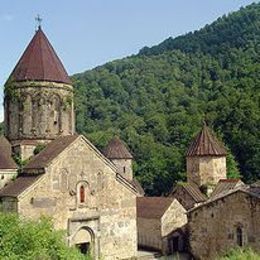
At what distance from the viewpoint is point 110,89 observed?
341ft

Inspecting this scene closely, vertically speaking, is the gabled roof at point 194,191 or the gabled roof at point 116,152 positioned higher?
the gabled roof at point 116,152

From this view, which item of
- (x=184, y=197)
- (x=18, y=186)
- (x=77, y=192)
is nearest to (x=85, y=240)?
(x=77, y=192)

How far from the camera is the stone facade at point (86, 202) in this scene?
20375 millimetres

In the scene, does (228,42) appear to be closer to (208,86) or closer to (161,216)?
(208,86)

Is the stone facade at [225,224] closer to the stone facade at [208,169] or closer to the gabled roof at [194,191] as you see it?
the gabled roof at [194,191]

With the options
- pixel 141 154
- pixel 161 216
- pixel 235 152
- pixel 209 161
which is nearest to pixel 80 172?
pixel 161 216

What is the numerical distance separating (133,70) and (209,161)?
86.6m

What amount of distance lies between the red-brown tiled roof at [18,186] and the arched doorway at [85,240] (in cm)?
315

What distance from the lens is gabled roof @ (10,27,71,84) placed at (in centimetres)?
2470

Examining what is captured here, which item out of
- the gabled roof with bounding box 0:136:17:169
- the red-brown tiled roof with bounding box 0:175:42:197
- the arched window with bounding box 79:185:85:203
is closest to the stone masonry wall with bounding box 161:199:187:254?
the arched window with bounding box 79:185:85:203

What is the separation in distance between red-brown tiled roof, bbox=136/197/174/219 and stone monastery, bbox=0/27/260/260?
0.08 m

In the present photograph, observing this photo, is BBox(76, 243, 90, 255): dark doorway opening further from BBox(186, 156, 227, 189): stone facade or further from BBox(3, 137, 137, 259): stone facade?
BBox(186, 156, 227, 189): stone facade

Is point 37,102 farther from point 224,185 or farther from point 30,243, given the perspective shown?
point 224,185

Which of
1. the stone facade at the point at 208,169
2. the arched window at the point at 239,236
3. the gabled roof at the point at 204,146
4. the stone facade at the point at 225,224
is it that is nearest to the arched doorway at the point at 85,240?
the stone facade at the point at 225,224
